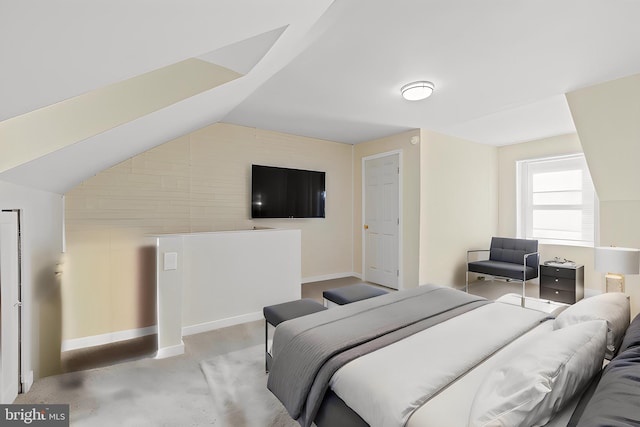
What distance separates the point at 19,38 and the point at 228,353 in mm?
2577

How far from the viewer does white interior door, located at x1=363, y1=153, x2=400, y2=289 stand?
4.87 m

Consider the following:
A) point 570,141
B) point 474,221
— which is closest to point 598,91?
point 570,141

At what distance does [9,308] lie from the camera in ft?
6.04

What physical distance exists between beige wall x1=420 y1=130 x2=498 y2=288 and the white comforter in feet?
9.06

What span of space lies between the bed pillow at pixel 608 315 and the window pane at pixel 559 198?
3.83 meters

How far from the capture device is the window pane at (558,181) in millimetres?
4801

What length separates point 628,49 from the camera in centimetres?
220

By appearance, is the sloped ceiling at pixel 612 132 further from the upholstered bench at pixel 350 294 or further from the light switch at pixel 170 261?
the light switch at pixel 170 261

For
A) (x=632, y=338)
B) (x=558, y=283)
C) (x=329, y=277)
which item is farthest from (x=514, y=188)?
(x=632, y=338)

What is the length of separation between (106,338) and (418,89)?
385cm

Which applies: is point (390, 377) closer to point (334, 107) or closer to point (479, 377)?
point (479, 377)

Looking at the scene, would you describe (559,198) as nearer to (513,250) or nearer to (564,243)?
(564,243)

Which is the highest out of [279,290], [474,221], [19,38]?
[19,38]

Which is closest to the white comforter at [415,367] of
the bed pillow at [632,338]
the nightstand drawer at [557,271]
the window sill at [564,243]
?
the bed pillow at [632,338]
